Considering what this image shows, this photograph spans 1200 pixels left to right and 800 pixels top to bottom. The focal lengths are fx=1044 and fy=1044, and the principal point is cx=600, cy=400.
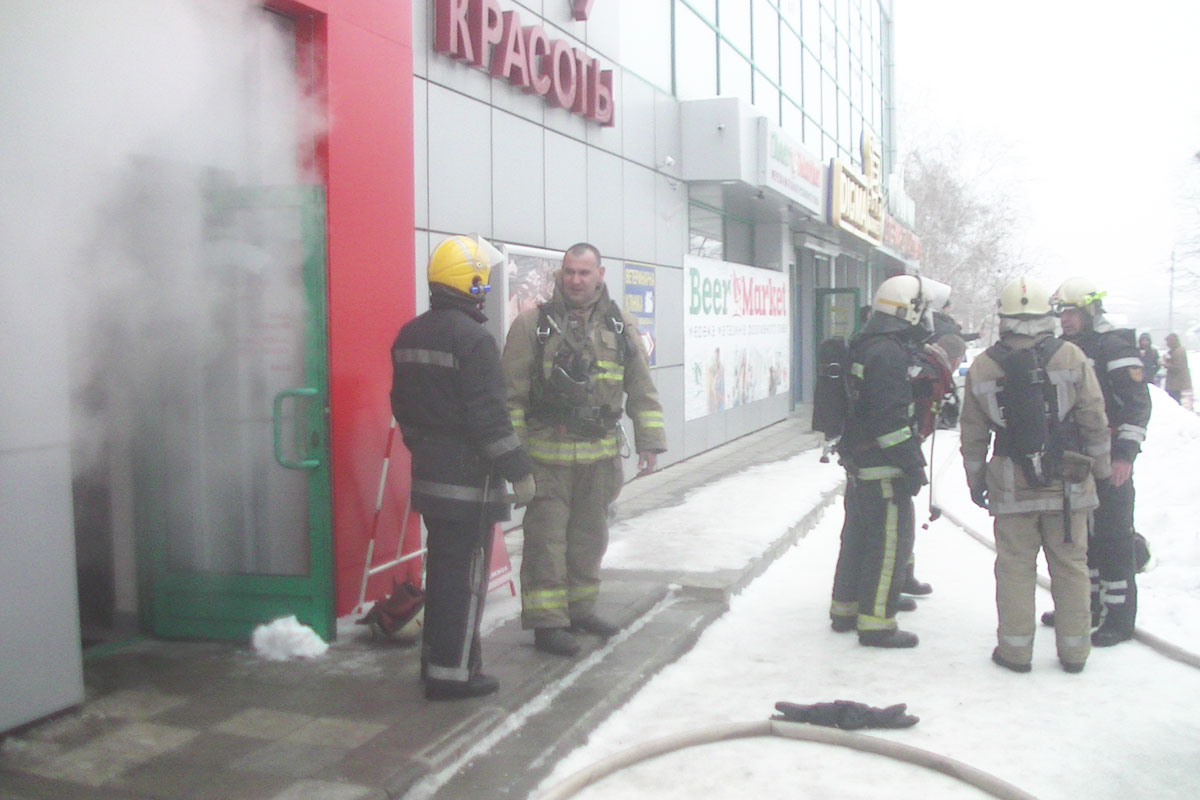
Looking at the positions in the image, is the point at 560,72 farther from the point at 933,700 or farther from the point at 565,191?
the point at 933,700

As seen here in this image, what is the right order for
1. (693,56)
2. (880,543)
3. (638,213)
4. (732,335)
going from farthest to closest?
1. (732,335)
2. (693,56)
3. (638,213)
4. (880,543)

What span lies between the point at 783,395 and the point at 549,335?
526 inches

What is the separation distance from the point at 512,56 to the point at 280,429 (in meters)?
4.28

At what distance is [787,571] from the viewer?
7.00 m

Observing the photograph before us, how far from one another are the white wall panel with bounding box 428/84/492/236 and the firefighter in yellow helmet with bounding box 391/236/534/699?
2963 millimetres

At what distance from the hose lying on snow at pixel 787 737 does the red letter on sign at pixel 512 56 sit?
5.41m

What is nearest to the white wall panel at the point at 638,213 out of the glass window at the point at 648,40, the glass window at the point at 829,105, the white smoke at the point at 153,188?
the glass window at the point at 648,40

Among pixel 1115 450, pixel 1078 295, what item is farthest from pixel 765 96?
pixel 1115 450

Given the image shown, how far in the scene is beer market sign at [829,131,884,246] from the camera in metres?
16.6

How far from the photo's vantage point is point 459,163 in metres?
7.27

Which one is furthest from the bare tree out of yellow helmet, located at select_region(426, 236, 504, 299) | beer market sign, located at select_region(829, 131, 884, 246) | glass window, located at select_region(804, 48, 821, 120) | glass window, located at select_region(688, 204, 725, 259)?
yellow helmet, located at select_region(426, 236, 504, 299)

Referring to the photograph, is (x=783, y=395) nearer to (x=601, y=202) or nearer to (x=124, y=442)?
(x=601, y=202)

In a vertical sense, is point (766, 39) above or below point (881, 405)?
above

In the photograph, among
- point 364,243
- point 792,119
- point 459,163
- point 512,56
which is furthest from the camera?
point 792,119
